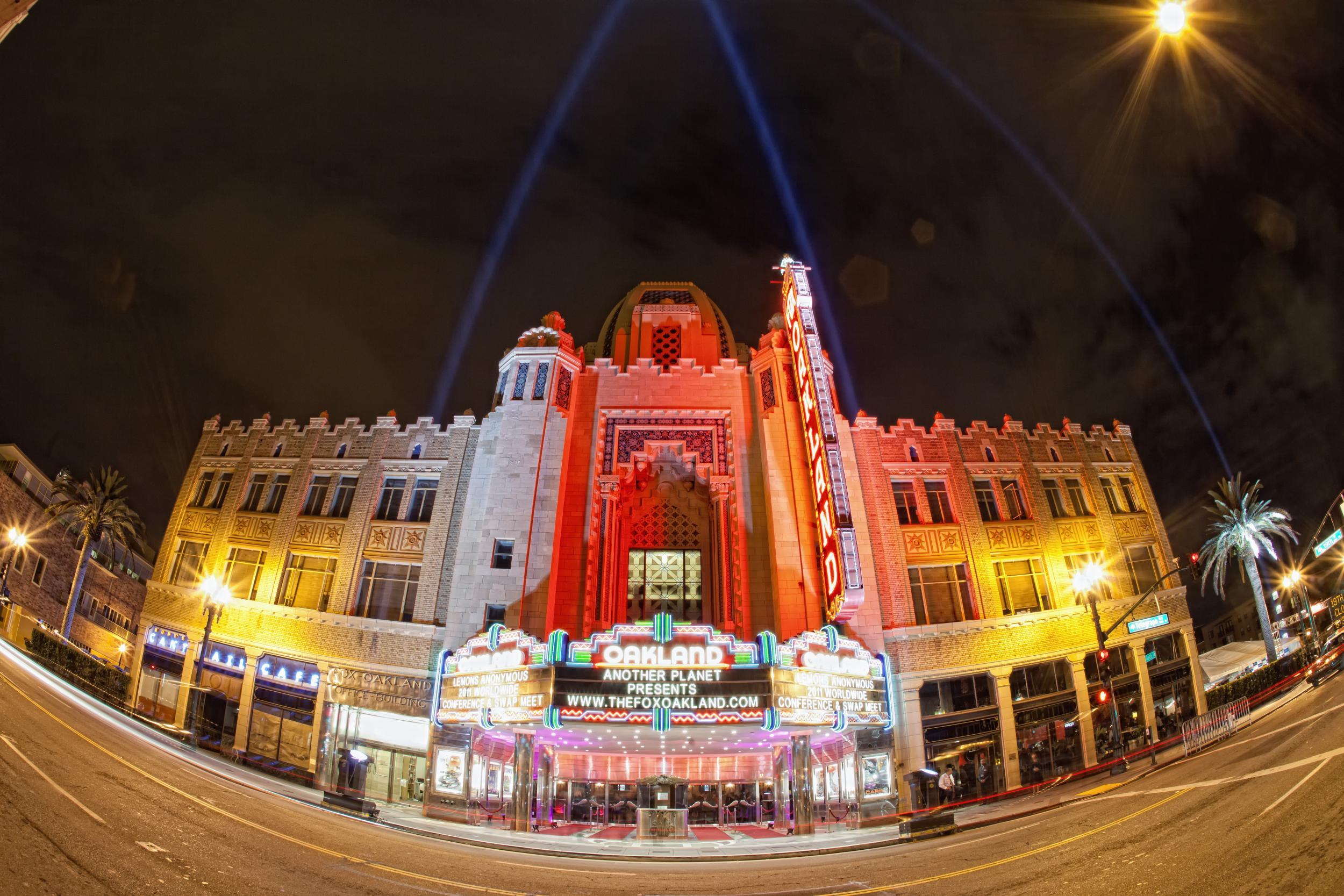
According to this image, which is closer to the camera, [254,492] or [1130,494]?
[254,492]

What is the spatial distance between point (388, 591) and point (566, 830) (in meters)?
14.3

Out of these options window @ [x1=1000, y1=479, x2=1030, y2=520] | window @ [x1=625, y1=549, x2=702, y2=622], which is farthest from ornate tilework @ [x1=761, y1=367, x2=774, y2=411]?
window @ [x1=1000, y1=479, x2=1030, y2=520]

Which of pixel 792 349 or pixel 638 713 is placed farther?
pixel 792 349

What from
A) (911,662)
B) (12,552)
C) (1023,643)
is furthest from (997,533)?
(12,552)

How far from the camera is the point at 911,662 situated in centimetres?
2723

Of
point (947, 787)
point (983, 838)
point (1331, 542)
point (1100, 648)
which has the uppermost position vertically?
point (1331, 542)

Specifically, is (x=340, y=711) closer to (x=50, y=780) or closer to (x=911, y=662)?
(x=50, y=780)

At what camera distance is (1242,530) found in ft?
135

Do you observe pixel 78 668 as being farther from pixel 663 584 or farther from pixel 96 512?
pixel 663 584

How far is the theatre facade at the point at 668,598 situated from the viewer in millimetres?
22906

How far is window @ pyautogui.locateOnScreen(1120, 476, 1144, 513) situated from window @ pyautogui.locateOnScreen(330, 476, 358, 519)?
4306 cm

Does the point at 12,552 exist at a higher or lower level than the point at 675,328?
lower

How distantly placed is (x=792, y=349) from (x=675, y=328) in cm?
786

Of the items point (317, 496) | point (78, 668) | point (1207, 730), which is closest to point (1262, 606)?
point (1207, 730)
